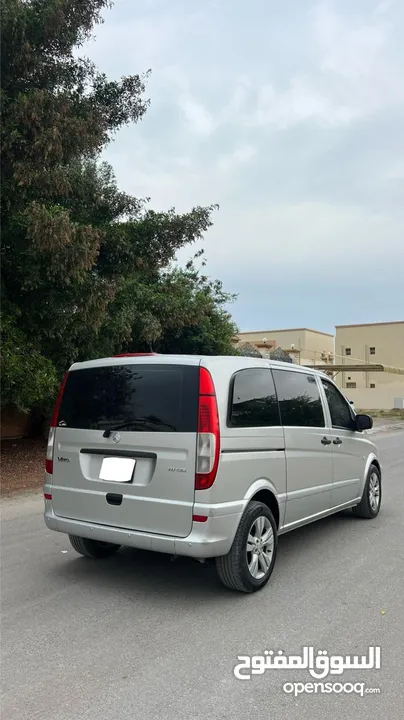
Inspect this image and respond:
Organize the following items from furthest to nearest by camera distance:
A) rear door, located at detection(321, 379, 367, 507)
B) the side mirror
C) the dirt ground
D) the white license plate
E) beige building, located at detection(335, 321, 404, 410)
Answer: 1. beige building, located at detection(335, 321, 404, 410)
2. the dirt ground
3. the side mirror
4. rear door, located at detection(321, 379, 367, 507)
5. the white license plate

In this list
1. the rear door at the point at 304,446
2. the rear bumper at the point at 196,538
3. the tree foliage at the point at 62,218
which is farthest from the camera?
the tree foliage at the point at 62,218

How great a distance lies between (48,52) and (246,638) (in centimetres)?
1040

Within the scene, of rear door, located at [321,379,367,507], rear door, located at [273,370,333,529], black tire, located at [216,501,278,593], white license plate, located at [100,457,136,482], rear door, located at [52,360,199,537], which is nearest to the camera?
rear door, located at [52,360,199,537]

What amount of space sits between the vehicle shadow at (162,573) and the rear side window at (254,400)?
53.6 inches

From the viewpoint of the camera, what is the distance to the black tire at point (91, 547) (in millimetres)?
5117

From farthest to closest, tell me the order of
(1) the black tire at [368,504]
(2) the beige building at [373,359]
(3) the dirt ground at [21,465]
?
(2) the beige building at [373,359] < (3) the dirt ground at [21,465] < (1) the black tire at [368,504]

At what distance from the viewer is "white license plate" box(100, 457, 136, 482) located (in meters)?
4.32

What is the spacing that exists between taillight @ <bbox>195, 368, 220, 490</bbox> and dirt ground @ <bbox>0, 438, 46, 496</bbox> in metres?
5.98

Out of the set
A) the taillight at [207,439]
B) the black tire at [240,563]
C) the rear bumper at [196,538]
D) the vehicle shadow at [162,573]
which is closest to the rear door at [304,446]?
the vehicle shadow at [162,573]

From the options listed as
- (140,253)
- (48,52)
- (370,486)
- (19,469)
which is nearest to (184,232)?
(140,253)

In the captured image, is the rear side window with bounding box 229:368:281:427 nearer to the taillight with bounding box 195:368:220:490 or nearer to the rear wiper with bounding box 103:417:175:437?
the taillight with bounding box 195:368:220:490

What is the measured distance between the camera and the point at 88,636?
12.0ft

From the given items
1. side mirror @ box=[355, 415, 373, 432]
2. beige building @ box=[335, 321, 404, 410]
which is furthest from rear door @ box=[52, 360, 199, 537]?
beige building @ box=[335, 321, 404, 410]

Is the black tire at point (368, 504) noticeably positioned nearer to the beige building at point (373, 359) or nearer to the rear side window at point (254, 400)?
the rear side window at point (254, 400)
